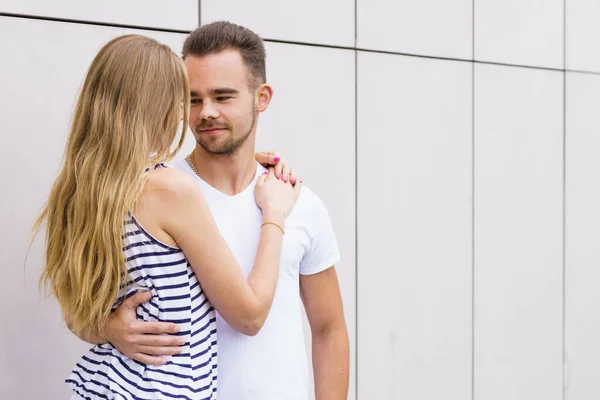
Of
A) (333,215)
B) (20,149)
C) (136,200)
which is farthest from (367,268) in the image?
(136,200)

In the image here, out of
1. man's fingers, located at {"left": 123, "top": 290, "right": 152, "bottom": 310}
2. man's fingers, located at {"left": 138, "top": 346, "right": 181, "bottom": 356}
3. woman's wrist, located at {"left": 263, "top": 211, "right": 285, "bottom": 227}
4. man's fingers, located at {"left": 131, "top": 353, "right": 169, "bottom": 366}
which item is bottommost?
man's fingers, located at {"left": 131, "top": 353, "right": 169, "bottom": 366}

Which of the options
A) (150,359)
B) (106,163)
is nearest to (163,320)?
(150,359)

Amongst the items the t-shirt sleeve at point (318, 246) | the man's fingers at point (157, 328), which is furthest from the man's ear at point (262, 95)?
the man's fingers at point (157, 328)

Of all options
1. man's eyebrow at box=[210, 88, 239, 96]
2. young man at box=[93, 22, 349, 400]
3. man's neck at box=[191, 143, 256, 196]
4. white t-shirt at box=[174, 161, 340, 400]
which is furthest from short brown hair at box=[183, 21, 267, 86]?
white t-shirt at box=[174, 161, 340, 400]

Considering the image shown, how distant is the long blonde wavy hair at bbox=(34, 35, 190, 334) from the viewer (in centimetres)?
210

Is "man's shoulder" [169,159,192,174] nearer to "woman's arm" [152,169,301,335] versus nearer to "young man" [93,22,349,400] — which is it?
"young man" [93,22,349,400]

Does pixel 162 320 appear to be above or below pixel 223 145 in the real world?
below

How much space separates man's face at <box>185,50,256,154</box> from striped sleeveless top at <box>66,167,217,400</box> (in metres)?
0.50

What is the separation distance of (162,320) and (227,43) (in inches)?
36.0

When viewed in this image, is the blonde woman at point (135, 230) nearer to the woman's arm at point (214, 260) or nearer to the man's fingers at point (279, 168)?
the woman's arm at point (214, 260)

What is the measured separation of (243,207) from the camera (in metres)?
2.63

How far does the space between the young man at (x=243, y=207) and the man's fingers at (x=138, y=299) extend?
1.08 ft

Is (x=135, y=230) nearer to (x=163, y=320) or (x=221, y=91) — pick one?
(x=163, y=320)

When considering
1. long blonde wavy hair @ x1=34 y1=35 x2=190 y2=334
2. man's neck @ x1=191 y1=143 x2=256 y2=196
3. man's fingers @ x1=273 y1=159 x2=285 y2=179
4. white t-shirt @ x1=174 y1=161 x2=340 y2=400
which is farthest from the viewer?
man's fingers @ x1=273 y1=159 x2=285 y2=179
